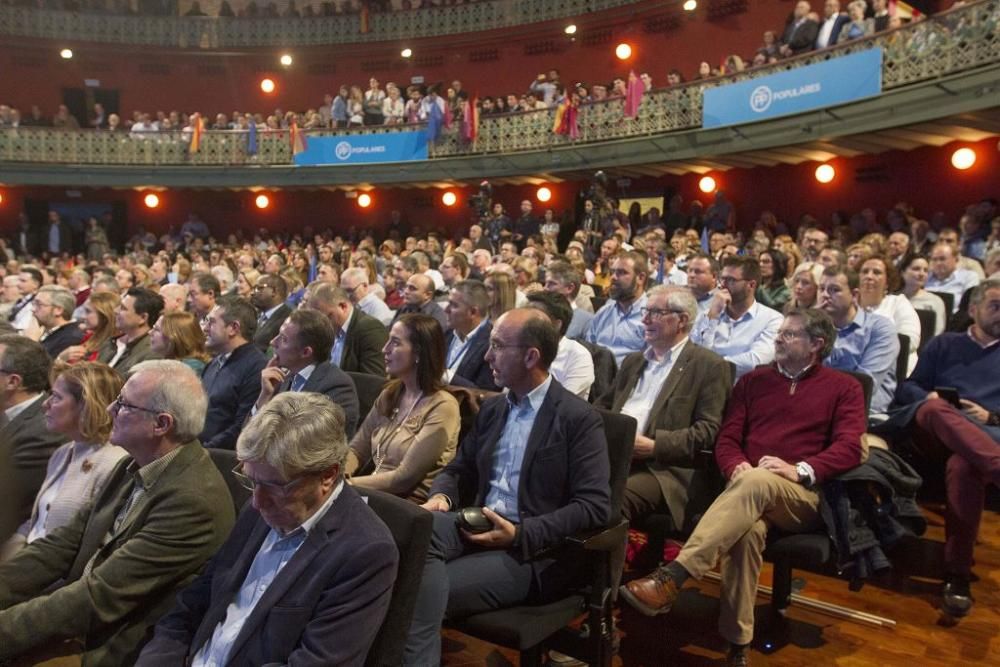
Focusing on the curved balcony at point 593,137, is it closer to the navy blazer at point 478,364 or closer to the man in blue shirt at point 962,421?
the man in blue shirt at point 962,421

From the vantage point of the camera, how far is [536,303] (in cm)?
387

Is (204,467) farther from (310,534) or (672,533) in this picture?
(672,533)

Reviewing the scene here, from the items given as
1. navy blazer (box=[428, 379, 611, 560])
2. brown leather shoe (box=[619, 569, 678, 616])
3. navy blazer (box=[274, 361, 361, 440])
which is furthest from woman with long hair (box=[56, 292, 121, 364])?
brown leather shoe (box=[619, 569, 678, 616])

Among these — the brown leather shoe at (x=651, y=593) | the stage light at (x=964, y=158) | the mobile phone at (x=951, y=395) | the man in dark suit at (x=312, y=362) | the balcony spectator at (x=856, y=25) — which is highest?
the balcony spectator at (x=856, y=25)

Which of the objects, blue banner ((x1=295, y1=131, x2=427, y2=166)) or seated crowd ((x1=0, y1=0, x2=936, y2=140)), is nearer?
seated crowd ((x1=0, y1=0, x2=936, y2=140))

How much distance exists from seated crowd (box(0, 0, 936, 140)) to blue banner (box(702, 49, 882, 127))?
38 cm

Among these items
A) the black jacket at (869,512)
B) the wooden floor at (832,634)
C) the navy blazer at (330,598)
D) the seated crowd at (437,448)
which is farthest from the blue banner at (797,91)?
the navy blazer at (330,598)

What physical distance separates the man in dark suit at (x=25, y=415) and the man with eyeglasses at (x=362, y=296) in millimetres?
2936

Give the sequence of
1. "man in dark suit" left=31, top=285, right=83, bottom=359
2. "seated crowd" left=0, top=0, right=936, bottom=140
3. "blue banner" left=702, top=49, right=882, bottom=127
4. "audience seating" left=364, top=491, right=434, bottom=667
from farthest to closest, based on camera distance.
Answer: "seated crowd" left=0, top=0, right=936, bottom=140 < "blue banner" left=702, top=49, right=882, bottom=127 < "man in dark suit" left=31, top=285, right=83, bottom=359 < "audience seating" left=364, top=491, right=434, bottom=667

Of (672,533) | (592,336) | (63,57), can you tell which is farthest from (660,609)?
(63,57)

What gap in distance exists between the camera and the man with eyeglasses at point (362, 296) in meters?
5.89

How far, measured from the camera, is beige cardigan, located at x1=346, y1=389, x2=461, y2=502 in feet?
9.06

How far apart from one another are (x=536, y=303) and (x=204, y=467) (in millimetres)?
2024

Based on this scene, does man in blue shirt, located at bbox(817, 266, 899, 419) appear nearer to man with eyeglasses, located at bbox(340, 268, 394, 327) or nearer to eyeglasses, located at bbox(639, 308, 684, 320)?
eyeglasses, located at bbox(639, 308, 684, 320)
